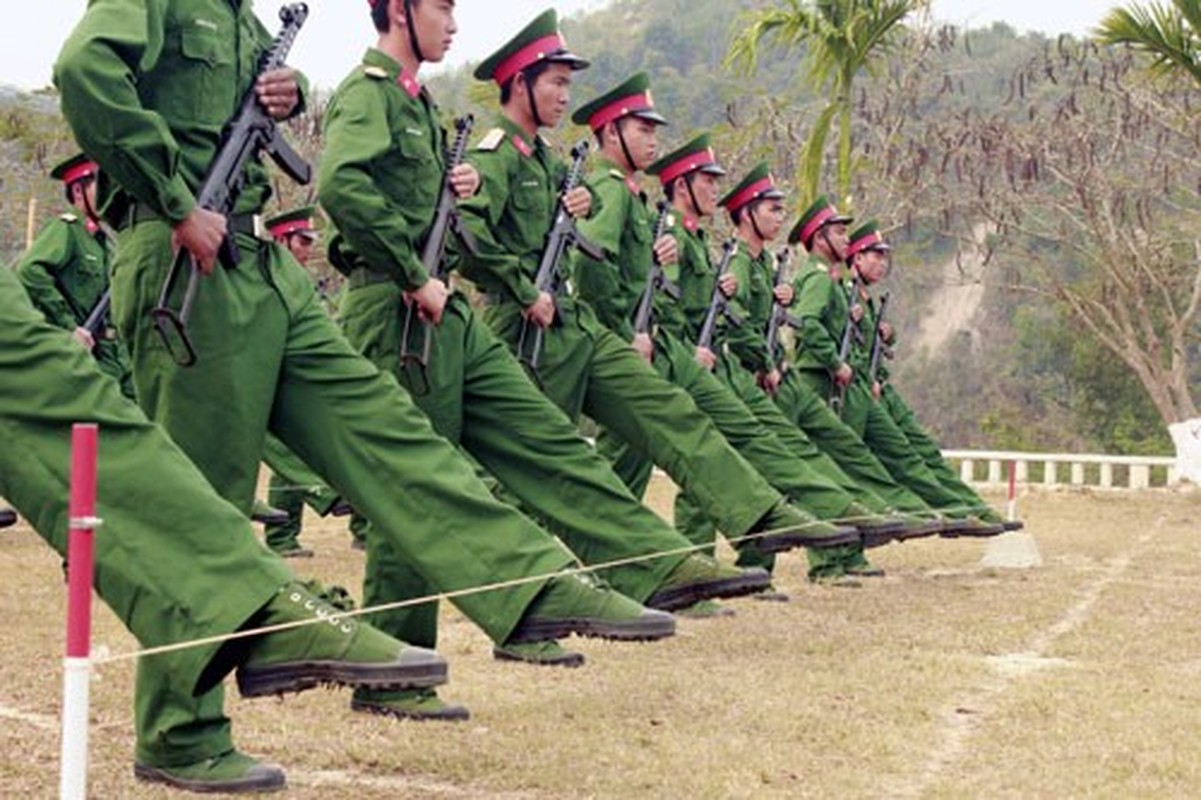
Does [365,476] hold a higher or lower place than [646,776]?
higher

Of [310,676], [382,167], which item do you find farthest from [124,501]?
[382,167]

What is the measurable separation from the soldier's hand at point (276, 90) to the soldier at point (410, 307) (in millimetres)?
535

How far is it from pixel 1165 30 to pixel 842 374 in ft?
14.4

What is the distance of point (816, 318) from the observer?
11.5 meters

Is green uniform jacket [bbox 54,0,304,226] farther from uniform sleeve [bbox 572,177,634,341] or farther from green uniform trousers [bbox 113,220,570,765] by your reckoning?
uniform sleeve [bbox 572,177,634,341]

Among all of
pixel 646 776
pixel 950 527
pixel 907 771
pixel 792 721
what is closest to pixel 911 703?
pixel 792 721

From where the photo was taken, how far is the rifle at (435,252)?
227 inches

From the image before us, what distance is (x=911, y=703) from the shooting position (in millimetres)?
6371

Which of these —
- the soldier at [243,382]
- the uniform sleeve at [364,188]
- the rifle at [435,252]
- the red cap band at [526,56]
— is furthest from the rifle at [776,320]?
the soldier at [243,382]

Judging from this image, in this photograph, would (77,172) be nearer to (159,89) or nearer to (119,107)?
(159,89)

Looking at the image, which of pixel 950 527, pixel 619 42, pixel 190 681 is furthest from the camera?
pixel 619 42

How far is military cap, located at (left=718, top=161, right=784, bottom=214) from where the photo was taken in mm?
10641

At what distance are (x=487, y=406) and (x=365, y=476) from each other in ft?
3.27

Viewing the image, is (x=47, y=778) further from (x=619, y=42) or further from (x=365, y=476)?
(x=619, y=42)
